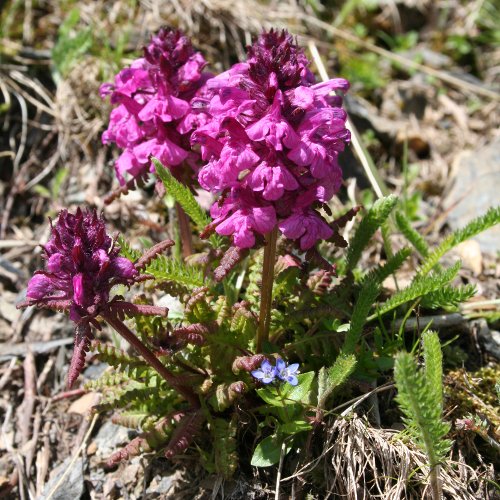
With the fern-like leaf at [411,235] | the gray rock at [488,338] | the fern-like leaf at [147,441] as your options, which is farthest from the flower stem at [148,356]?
the gray rock at [488,338]

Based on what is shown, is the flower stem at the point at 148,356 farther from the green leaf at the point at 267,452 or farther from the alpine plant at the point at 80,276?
the green leaf at the point at 267,452

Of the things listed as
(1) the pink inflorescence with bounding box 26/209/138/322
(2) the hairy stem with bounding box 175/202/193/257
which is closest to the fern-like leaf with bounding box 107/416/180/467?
(1) the pink inflorescence with bounding box 26/209/138/322

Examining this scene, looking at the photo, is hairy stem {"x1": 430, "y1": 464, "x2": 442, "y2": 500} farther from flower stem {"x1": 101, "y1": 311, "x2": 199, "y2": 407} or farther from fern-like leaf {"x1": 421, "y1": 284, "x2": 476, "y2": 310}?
flower stem {"x1": 101, "y1": 311, "x2": 199, "y2": 407}

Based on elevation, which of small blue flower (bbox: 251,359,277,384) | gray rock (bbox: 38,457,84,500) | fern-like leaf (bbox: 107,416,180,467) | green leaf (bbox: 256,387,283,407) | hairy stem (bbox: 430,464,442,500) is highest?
small blue flower (bbox: 251,359,277,384)

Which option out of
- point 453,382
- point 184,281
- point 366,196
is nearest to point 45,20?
point 366,196

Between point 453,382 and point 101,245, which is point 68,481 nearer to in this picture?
point 101,245

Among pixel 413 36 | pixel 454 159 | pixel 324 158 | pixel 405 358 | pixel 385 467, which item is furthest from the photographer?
pixel 413 36
